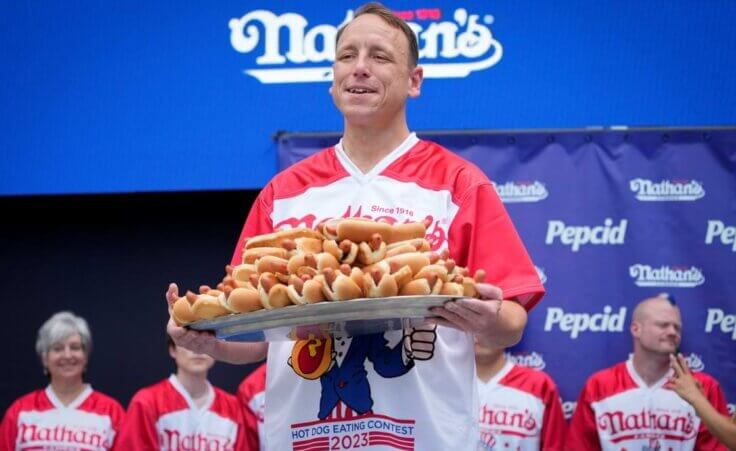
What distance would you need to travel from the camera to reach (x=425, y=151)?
2.31 meters

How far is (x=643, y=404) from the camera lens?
15.8 feet

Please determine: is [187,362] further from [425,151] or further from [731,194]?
[425,151]

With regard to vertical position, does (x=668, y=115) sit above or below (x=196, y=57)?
below

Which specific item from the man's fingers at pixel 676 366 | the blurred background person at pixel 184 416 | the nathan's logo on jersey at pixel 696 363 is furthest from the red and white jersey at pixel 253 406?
the nathan's logo on jersey at pixel 696 363

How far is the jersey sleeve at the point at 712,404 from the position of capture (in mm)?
4625

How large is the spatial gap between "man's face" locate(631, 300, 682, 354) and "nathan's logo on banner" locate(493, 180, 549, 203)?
704mm

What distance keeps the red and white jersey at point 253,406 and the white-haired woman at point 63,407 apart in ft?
2.01

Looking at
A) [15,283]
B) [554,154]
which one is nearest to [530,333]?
[554,154]

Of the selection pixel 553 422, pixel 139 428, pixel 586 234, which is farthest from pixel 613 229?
pixel 139 428

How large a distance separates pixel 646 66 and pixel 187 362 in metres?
2.56

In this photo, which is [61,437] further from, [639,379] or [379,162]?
[379,162]

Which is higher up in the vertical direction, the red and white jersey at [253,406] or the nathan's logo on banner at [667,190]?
the nathan's logo on banner at [667,190]

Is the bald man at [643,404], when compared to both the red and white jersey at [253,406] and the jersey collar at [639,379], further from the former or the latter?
the red and white jersey at [253,406]

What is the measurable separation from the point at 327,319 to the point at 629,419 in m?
3.33
